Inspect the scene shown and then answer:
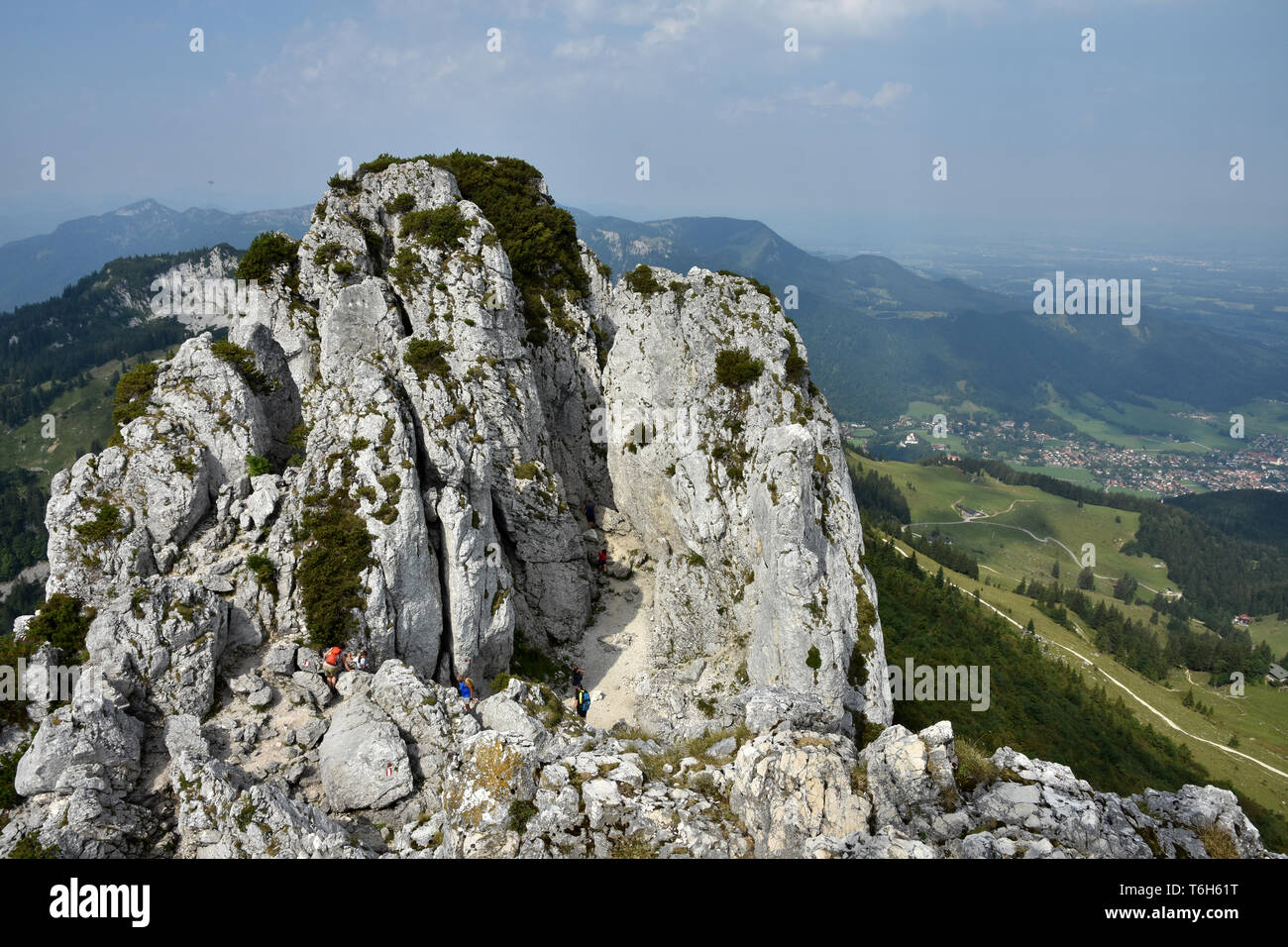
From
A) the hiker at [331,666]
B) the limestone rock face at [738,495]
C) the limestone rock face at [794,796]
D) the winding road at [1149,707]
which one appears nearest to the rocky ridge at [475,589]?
the limestone rock face at [794,796]

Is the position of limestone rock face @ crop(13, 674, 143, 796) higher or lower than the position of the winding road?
higher

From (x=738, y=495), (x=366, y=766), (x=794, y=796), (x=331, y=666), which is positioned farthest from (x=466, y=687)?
(x=794, y=796)

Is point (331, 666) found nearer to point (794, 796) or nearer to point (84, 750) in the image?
point (84, 750)

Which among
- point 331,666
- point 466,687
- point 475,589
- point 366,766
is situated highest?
point 475,589

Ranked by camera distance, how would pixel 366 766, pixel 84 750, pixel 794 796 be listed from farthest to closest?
pixel 366 766, pixel 84 750, pixel 794 796

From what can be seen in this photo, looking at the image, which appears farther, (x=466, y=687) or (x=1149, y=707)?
(x=1149, y=707)

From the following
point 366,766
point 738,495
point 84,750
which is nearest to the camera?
point 84,750

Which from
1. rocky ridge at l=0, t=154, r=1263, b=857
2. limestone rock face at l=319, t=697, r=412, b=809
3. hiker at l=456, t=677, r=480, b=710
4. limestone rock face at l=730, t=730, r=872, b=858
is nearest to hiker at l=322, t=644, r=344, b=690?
rocky ridge at l=0, t=154, r=1263, b=857

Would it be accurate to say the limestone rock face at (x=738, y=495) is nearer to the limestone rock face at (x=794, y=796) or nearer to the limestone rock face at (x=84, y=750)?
the limestone rock face at (x=794, y=796)

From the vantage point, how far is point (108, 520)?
2619 cm

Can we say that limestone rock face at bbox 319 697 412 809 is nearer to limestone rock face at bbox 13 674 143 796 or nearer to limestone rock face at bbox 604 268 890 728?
limestone rock face at bbox 13 674 143 796
